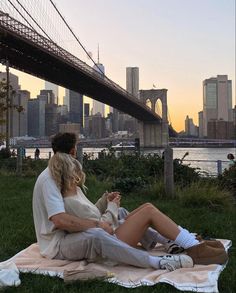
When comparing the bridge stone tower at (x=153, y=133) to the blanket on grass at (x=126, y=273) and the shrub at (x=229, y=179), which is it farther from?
the blanket on grass at (x=126, y=273)

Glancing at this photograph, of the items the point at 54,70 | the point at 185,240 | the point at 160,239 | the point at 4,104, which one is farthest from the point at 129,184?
the point at 54,70

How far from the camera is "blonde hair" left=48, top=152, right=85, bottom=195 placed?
330cm

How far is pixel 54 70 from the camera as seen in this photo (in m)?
27.9

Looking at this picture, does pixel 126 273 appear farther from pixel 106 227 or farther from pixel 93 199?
pixel 93 199

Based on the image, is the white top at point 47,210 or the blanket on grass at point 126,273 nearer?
the blanket on grass at point 126,273

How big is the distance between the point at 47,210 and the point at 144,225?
0.76m

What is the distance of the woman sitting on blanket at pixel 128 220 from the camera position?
131 inches

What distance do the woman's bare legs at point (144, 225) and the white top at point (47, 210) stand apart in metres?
0.47

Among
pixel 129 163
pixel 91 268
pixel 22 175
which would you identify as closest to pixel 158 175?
pixel 129 163

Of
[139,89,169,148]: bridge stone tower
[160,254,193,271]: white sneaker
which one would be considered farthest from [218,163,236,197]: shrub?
[139,89,169,148]: bridge stone tower

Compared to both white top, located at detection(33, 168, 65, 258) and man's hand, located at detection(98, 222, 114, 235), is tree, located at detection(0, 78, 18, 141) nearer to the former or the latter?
white top, located at detection(33, 168, 65, 258)

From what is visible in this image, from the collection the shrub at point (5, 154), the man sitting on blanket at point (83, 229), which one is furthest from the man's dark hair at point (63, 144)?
the shrub at point (5, 154)

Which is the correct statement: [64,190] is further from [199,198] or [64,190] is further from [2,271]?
[199,198]

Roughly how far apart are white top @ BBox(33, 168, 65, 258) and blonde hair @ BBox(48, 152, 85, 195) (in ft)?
0.16
